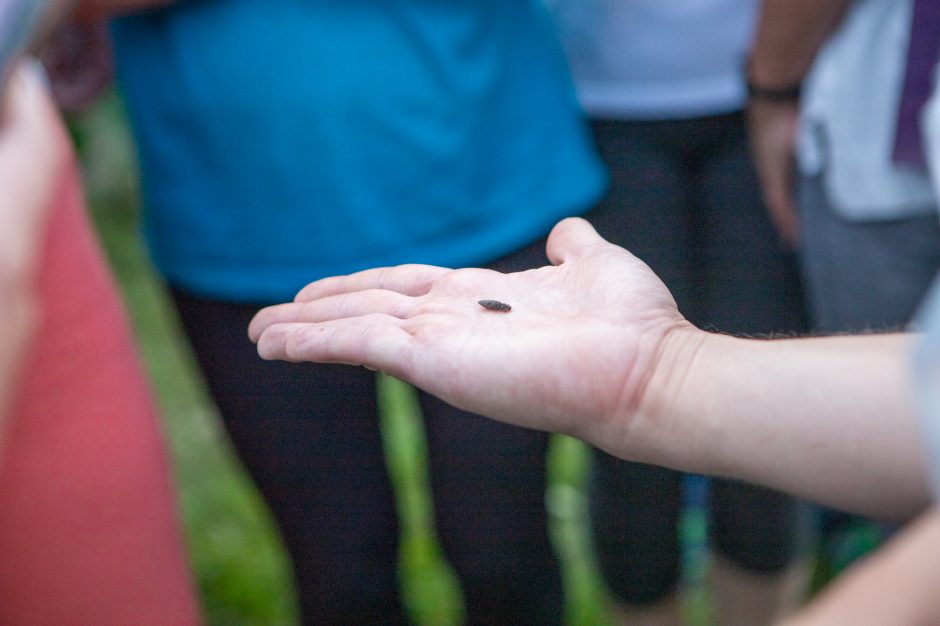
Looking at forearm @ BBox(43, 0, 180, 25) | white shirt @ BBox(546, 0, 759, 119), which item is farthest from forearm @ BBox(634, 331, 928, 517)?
forearm @ BBox(43, 0, 180, 25)

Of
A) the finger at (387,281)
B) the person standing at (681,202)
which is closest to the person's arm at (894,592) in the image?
the finger at (387,281)

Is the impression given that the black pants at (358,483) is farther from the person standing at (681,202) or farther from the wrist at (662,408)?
the wrist at (662,408)

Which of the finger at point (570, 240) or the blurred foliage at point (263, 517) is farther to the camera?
the blurred foliage at point (263, 517)

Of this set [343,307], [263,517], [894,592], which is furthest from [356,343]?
[263,517]

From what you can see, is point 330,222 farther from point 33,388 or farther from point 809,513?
point 809,513

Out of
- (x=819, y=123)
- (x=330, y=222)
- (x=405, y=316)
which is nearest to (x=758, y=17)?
(x=819, y=123)

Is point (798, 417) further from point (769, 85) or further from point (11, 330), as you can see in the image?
point (769, 85)
